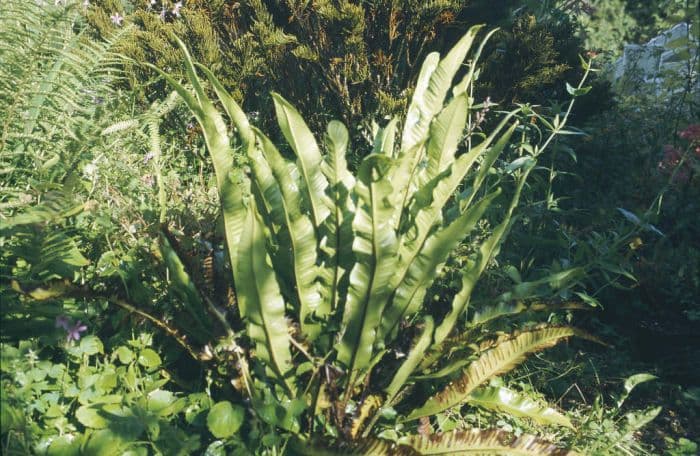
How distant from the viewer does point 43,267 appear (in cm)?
172

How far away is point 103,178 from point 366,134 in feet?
5.32

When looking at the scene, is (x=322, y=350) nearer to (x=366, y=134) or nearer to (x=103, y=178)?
(x=103, y=178)

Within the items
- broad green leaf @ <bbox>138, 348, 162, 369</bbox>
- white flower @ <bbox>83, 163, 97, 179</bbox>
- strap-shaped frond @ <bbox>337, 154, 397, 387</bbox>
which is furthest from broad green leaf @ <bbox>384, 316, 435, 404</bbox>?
white flower @ <bbox>83, 163, 97, 179</bbox>

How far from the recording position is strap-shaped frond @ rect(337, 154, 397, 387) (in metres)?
1.37

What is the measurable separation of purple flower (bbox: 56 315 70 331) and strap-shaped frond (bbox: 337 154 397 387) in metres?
0.75

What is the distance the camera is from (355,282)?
1486 mm

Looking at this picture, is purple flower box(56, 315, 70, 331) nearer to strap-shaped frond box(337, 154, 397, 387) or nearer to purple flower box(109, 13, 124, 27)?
strap-shaped frond box(337, 154, 397, 387)

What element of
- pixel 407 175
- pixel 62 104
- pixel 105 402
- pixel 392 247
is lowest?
pixel 105 402

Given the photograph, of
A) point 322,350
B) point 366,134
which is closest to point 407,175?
point 322,350

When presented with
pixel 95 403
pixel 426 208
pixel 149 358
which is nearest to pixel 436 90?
pixel 426 208

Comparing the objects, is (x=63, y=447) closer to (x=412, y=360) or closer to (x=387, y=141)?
(x=412, y=360)

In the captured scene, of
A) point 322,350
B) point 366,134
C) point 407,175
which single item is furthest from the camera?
point 366,134

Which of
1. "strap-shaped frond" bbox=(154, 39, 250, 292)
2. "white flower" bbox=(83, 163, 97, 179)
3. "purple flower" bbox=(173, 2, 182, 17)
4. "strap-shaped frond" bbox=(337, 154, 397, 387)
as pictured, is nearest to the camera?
"strap-shaped frond" bbox=(337, 154, 397, 387)

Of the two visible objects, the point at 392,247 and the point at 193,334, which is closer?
the point at 392,247
